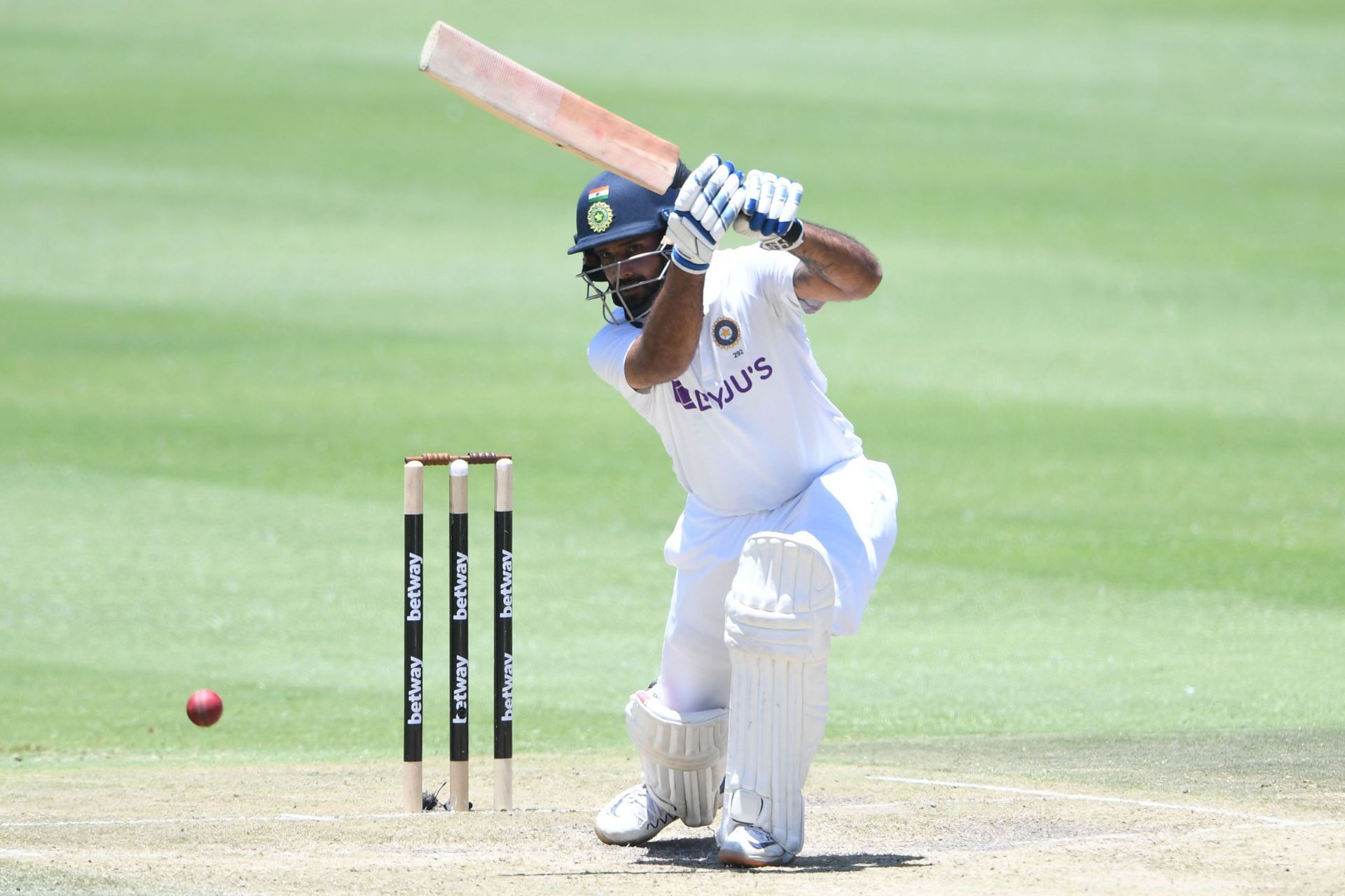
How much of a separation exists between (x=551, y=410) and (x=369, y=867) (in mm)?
9060

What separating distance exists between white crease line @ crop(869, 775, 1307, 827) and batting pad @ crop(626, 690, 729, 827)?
1.03 metres

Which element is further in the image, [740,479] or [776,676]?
[740,479]

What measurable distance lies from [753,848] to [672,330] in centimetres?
122

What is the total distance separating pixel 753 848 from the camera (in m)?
4.33

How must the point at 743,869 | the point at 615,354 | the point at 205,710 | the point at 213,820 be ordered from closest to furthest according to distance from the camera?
the point at 743,869 → the point at 615,354 → the point at 213,820 → the point at 205,710

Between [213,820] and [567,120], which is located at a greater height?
[567,120]

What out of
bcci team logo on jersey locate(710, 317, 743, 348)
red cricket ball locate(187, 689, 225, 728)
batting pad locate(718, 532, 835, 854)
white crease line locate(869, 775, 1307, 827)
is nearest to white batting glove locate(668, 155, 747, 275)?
bcci team logo on jersey locate(710, 317, 743, 348)

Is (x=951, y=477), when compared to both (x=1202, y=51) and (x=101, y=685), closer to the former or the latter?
(x=101, y=685)

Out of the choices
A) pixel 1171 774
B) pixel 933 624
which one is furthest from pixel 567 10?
pixel 1171 774

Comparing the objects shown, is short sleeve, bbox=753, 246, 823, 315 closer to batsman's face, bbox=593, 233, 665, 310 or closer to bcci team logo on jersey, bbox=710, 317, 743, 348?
bcci team logo on jersey, bbox=710, 317, 743, 348

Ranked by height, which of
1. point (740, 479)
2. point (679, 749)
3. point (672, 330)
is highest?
point (672, 330)

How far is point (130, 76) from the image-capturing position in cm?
2325

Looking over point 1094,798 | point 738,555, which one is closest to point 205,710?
point 738,555

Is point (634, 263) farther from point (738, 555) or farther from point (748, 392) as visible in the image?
point (738, 555)
